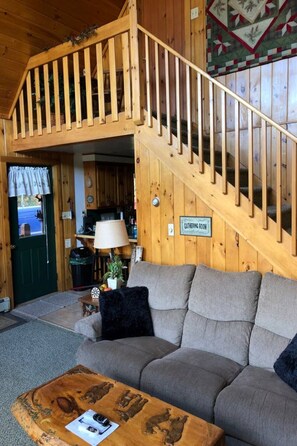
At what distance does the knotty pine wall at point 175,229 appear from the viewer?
9.95 ft

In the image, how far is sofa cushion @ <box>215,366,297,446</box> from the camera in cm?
175

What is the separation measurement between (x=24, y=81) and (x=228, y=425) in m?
4.43

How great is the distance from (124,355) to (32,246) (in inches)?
127

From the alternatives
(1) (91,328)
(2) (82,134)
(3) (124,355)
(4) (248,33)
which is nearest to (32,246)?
(2) (82,134)

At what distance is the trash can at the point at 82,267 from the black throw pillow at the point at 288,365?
378 cm

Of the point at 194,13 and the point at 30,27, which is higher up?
the point at 194,13

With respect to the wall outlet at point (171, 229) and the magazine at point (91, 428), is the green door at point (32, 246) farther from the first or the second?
the magazine at point (91, 428)

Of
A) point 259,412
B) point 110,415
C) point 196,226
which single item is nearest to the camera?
point 110,415

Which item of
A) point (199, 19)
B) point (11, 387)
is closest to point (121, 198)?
point (199, 19)

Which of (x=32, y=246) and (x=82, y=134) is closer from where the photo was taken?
(x=82, y=134)

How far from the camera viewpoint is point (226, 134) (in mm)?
2984

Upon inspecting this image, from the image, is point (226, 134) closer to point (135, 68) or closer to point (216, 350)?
point (135, 68)

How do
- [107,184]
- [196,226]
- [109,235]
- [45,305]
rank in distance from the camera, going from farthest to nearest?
[107,184] → [45,305] → [109,235] → [196,226]

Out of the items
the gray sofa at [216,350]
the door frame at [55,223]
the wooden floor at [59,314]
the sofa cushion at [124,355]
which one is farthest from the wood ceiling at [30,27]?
the sofa cushion at [124,355]
